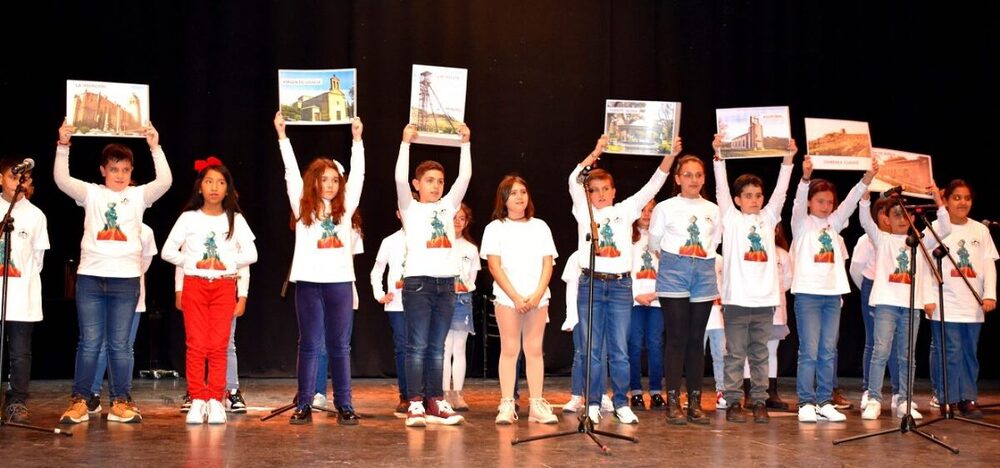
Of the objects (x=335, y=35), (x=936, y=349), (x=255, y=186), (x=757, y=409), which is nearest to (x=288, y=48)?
(x=335, y=35)

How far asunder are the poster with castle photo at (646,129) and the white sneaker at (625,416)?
138 centimetres

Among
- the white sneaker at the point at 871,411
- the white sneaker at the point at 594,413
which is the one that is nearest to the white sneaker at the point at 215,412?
the white sneaker at the point at 594,413

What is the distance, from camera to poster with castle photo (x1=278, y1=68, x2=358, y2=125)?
547cm

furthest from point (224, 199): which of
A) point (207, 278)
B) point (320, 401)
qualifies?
point (320, 401)

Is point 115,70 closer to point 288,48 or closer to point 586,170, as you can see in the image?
point 288,48

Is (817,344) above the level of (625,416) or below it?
above

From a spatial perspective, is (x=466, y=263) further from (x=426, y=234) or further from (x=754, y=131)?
(x=754, y=131)

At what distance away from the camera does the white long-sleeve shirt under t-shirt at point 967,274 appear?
612 cm

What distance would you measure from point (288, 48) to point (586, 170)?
13.1 feet

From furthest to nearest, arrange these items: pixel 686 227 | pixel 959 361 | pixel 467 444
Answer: pixel 959 361 < pixel 686 227 < pixel 467 444

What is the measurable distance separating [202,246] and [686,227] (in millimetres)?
2482

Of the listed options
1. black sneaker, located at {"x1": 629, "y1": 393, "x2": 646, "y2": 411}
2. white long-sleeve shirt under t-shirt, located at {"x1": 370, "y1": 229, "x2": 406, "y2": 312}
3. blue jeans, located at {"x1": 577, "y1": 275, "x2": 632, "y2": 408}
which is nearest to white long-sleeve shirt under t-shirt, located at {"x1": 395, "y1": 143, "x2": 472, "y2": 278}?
blue jeans, located at {"x1": 577, "y1": 275, "x2": 632, "y2": 408}

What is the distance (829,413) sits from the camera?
559cm

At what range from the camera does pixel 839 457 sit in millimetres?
4418
